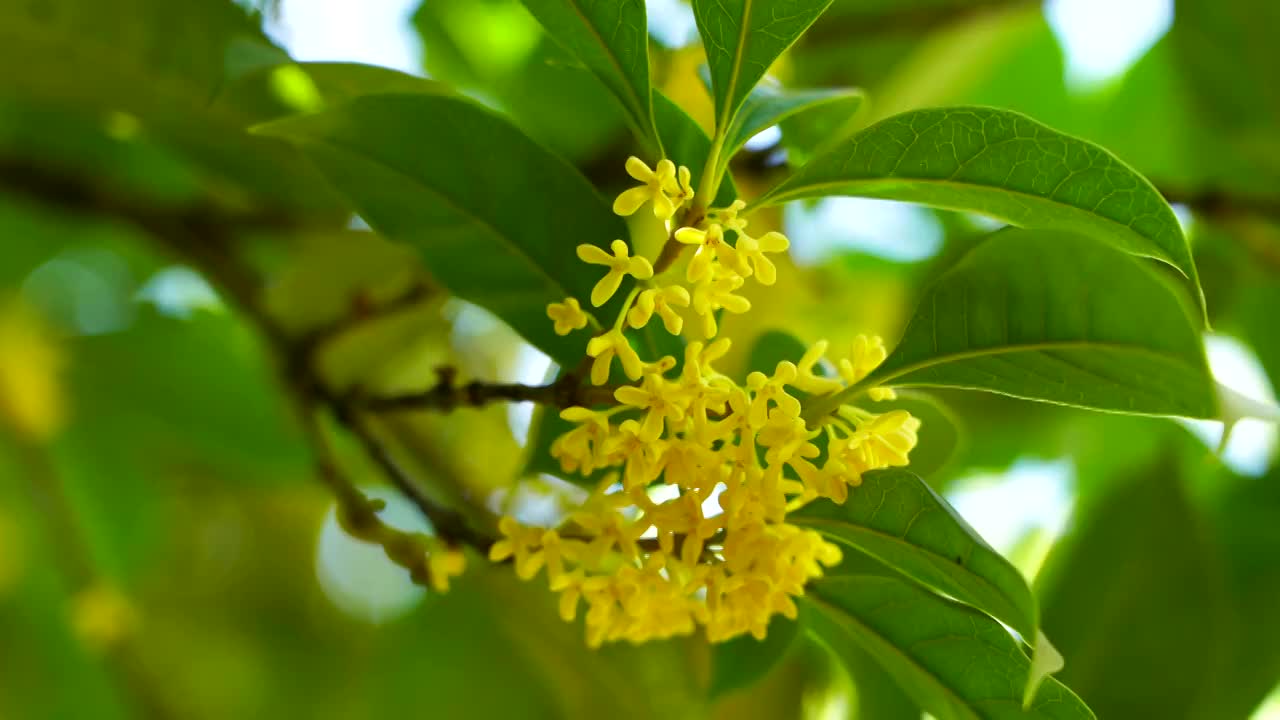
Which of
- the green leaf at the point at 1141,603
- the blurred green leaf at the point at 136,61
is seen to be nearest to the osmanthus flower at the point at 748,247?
the blurred green leaf at the point at 136,61

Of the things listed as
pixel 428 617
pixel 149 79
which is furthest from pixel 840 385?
pixel 428 617

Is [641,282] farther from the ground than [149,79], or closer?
farther from the ground

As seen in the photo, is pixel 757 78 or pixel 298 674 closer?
pixel 757 78

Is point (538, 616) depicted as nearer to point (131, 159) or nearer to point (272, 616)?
point (272, 616)

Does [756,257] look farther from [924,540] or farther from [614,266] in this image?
[924,540]

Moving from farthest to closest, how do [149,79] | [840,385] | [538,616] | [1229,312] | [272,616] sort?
1. [272,616]
2. [1229,312]
3. [538,616]
4. [149,79]
5. [840,385]

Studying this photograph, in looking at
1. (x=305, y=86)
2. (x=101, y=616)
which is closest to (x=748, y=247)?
(x=305, y=86)
